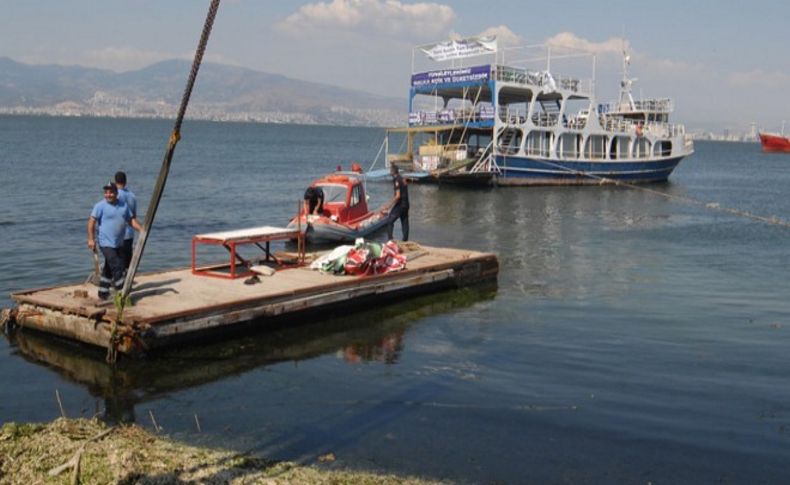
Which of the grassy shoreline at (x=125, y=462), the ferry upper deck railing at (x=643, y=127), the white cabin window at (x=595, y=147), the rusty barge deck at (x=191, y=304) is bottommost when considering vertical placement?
the grassy shoreline at (x=125, y=462)

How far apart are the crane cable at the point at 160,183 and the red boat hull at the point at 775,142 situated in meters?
157

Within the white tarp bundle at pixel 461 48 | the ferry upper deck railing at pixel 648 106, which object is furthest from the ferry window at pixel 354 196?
the ferry upper deck railing at pixel 648 106

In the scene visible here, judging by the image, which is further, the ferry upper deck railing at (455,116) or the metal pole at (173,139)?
the ferry upper deck railing at (455,116)

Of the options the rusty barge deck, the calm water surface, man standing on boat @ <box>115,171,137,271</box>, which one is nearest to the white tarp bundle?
the calm water surface

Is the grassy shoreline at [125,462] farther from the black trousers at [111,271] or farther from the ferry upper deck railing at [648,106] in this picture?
the ferry upper deck railing at [648,106]

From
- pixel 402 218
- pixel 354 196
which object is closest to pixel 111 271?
pixel 402 218

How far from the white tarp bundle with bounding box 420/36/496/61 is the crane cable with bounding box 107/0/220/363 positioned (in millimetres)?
40910

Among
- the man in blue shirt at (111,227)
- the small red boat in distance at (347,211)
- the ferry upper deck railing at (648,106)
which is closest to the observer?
the man in blue shirt at (111,227)

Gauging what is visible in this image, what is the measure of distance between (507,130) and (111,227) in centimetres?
3887

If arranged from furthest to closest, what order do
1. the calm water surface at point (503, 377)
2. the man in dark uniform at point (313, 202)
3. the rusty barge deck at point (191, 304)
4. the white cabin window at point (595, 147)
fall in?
the white cabin window at point (595, 147) < the man in dark uniform at point (313, 202) < the rusty barge deck at point (191, 304) < the calm water surface at point (503, 377)

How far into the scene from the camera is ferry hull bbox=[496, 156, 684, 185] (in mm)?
49062

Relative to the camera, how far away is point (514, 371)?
40.3 ft

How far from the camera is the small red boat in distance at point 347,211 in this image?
71.5 ft

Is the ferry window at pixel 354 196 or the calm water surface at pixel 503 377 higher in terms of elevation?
the ferry window at pixel 354 196
